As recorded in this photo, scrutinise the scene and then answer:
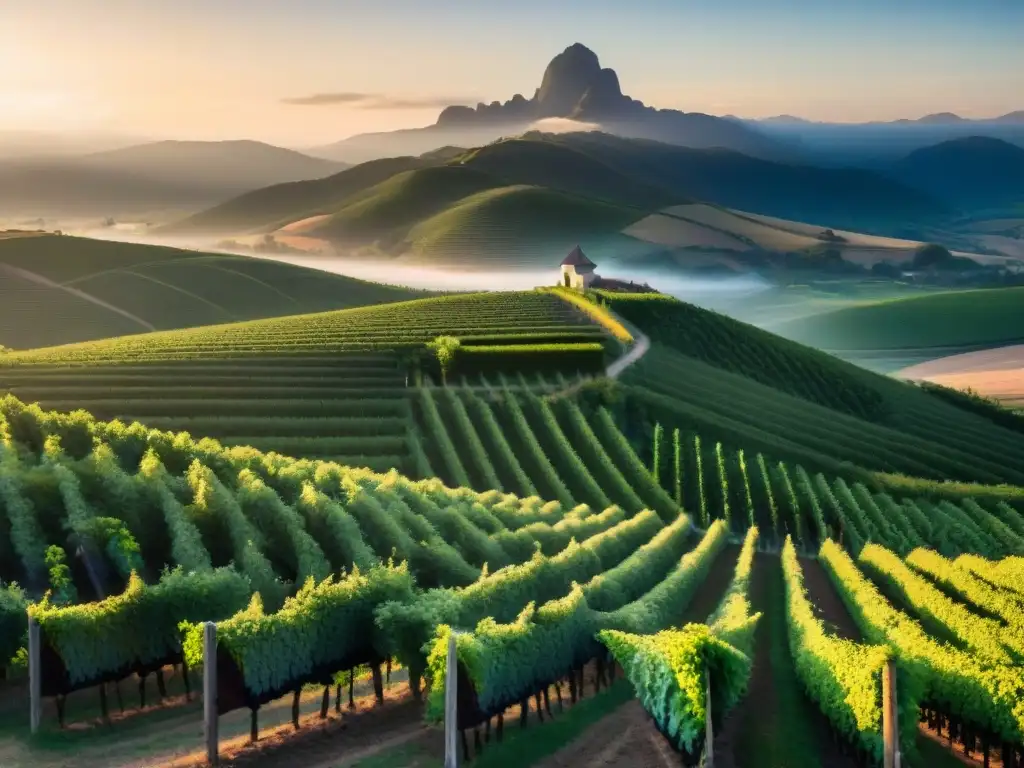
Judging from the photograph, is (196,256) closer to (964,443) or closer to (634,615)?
(964,443)

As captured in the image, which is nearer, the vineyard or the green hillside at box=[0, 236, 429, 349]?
the vineyard

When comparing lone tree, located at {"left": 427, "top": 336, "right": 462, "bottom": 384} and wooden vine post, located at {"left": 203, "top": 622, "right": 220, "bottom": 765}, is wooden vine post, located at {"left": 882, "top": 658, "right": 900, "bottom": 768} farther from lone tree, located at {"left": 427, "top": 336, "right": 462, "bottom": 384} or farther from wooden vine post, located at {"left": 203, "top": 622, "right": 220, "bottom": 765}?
lone tree, located at {"left": 427, "top": 336, "right": 462, "bottom": 384}

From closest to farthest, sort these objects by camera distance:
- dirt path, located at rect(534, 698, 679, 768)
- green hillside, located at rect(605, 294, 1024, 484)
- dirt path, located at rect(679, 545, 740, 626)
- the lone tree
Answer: dirt path, located at rect(534, 698, 679, 768) → dirt path, located at rect(679, 545, 740, 626) → the lone tree → green hillside, located at rect(605, 294, 1024, 484)

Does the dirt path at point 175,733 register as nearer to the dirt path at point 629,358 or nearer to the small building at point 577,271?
the dirt path at point 629,358

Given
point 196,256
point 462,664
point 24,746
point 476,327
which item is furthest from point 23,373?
point 196,256

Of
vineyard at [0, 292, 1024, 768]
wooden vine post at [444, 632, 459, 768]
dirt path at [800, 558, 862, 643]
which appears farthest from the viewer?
dirt path at [800, 558, 862, 643]

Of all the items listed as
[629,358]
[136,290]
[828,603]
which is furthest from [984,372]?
[136,290]

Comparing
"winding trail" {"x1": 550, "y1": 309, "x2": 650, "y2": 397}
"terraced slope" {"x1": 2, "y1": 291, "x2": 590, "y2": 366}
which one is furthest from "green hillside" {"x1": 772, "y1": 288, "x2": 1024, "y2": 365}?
"terraced slope" {"x1": 2, "y1": 291, "x2": 590, "y2": 366}

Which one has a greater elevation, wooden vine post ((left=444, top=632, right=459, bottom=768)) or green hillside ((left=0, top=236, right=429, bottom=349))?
wooden vine post ((left=444, top=632, right=459, bottom=768))
